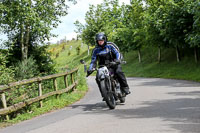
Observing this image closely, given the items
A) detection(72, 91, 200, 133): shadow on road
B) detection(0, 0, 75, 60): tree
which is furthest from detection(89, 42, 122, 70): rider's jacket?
detection(0, 0, 75, 60): tree

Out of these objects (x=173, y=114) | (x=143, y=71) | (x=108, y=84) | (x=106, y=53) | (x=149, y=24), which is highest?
(x=149, y=24)

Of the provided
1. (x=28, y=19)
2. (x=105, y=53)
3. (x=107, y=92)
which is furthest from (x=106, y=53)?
(x=28, y=19)

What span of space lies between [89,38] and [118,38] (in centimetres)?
431

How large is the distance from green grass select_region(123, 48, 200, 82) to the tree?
31.7ft

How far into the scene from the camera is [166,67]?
30969 millimetres

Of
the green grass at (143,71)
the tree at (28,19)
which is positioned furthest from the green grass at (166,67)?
the tree at (28,19)

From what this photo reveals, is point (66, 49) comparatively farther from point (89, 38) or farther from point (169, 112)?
point (169, 112)

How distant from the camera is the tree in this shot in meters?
14.6

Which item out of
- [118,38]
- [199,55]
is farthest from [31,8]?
[118,38]

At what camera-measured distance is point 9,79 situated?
31.0 feet

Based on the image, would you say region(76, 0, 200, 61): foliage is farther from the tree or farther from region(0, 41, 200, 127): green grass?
the tree

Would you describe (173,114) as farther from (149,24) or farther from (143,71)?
(143,71)

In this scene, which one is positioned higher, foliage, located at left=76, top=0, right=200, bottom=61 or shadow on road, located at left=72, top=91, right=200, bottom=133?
foliage, located at left=76, top=0, right=200, bottom=61

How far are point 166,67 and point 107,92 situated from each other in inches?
932
